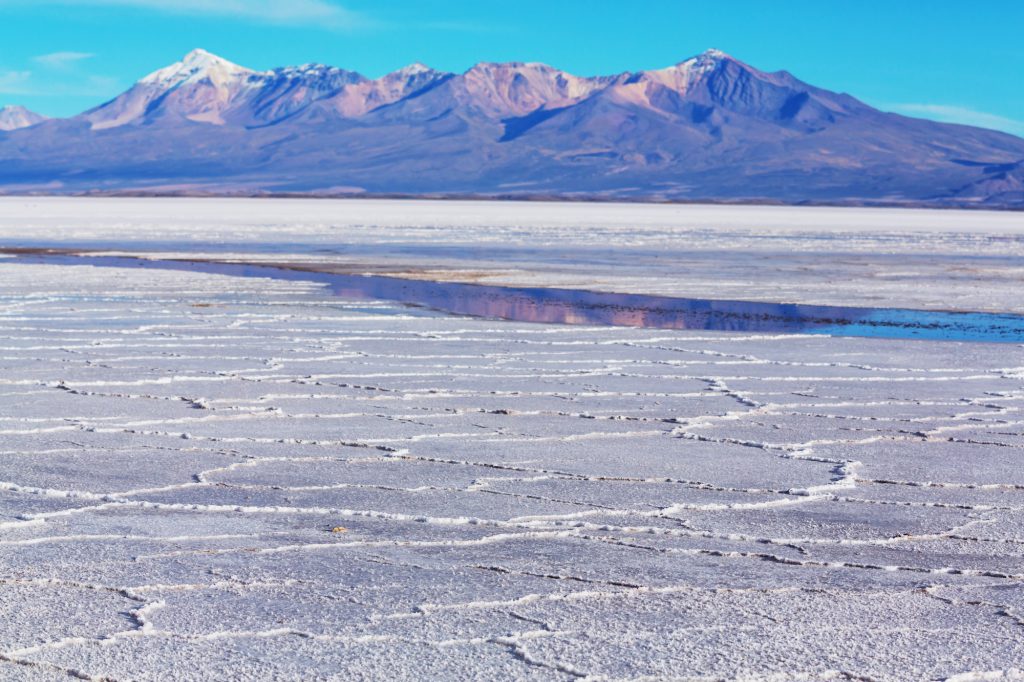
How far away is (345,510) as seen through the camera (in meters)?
5.36

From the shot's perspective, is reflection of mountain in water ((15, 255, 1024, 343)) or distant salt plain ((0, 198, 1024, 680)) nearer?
distant salt plain ((0, 198, 1024, 680))

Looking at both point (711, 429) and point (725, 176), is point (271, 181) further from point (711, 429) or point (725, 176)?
point (711, 429)

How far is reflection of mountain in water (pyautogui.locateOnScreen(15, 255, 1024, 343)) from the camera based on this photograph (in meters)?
12.9

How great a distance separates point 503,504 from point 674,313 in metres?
9.21

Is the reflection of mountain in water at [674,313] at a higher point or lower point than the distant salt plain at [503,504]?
higher

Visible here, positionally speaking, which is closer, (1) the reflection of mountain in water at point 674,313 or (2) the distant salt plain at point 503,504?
(2) the distant salt plain at point 503,504

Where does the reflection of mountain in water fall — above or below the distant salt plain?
above

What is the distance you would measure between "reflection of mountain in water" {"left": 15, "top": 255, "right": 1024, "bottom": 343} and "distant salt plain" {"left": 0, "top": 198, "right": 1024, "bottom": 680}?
56.4 inches

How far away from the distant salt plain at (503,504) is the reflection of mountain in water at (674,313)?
56.4 inches

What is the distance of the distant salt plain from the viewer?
3869mm

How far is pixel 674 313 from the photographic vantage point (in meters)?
14.5

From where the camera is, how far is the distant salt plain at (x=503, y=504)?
12.7ft

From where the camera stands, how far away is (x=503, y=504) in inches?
216

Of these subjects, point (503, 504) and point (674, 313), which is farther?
point (674, 313)
